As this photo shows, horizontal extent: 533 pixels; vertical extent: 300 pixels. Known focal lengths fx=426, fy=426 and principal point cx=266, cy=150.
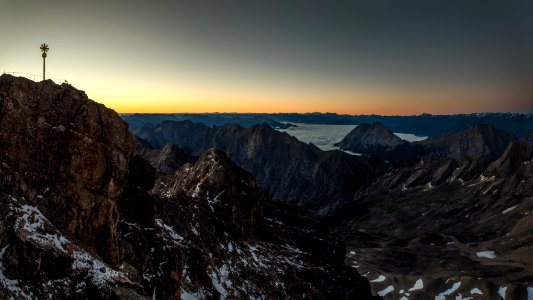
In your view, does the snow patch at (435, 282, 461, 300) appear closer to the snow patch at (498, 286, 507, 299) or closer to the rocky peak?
the snow patch at (498, 286, 507, 299)

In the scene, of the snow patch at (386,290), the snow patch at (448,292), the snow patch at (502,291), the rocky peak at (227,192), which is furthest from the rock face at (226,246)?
the snow patch at (502,291)

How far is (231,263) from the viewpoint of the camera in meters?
93.8

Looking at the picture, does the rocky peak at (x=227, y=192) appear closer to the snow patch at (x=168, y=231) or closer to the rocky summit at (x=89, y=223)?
the rocky summit at (x=89, y=223)

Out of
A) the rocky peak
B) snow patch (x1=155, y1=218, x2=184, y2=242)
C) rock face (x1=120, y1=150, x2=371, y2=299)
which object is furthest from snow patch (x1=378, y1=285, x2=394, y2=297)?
snow patch (x1=155, y1=218, x2=184, y2=242)

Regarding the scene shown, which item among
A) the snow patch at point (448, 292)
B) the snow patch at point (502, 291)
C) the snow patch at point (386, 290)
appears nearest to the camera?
the snow patch at point (502, 291)

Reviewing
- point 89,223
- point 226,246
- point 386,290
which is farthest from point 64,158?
point 386,290

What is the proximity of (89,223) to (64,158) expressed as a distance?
8375 millimetres

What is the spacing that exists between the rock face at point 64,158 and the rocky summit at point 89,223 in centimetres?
12

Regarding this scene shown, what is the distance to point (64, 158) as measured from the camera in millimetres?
51125

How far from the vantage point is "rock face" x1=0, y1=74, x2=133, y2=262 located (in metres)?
47.7

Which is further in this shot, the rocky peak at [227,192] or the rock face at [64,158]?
the rocky peak at [227,192]

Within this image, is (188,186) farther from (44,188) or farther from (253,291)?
(44,188)

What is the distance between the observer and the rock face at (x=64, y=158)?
156ft

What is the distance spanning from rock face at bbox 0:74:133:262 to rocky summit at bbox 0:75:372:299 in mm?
119
